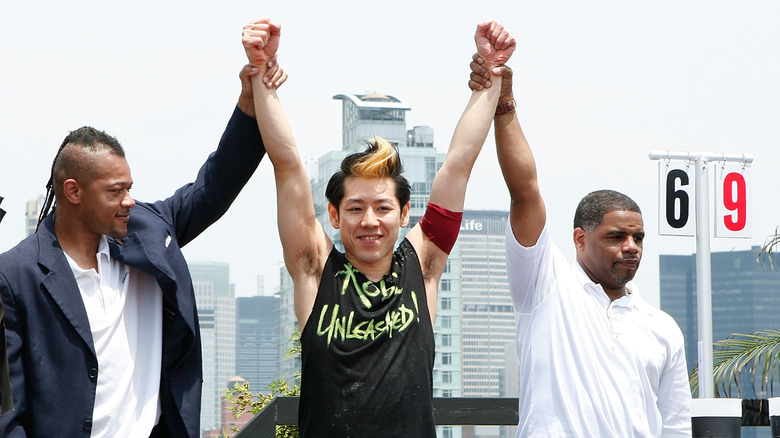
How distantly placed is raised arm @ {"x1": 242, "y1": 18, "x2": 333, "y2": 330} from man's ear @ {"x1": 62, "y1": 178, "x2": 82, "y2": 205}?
52cm

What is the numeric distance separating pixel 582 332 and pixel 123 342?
1.36m

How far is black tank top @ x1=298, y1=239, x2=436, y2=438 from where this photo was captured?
2881 millimetres

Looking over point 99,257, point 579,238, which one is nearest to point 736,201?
point 579,238

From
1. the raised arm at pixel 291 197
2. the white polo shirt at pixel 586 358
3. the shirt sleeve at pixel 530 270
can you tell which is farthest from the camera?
the shirt sleeve at pixel 530 270

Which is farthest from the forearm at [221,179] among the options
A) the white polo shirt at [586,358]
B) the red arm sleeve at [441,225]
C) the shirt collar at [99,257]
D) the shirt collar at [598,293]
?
the shirt collar at [598,293]

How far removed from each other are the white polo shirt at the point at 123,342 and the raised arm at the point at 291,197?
38cm

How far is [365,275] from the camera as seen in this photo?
121 inches

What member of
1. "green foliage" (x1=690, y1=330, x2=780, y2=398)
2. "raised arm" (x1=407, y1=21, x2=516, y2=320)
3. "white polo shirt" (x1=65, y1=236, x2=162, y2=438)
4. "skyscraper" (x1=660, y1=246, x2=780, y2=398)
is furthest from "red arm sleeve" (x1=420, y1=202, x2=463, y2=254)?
"skyscraper" (x1=660, y1=246, x2=780, y2=398)

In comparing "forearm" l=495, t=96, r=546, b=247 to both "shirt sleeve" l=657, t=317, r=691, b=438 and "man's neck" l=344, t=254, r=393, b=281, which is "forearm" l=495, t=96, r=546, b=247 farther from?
"shirt sleeve" l=657, t=317, r=691, b=438

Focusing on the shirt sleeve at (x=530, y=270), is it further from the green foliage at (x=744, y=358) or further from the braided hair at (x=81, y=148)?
the green foliage at (x=744, y=358)

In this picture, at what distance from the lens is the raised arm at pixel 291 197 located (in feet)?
9.91

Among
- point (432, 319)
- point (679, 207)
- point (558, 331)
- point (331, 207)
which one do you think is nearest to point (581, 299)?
point (558, 331)

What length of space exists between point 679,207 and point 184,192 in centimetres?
566

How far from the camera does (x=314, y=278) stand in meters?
3.05
